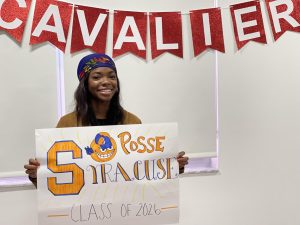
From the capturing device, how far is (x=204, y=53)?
5.34 feet

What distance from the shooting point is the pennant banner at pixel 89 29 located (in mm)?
1465

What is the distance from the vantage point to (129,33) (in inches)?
60.3

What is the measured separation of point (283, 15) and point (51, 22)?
1.16 metres

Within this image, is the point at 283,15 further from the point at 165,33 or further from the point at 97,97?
the point at 97,97

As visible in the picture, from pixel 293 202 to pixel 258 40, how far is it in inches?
36.7

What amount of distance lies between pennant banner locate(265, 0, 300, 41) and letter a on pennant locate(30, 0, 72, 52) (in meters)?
1.02

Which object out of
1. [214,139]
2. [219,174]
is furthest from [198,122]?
[219,174]

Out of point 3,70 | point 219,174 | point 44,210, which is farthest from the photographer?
point 219,174

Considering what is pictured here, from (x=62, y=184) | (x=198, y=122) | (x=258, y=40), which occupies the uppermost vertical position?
(x=258, y=40)

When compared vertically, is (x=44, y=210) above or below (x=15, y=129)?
below

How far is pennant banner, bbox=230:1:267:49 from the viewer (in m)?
1.62

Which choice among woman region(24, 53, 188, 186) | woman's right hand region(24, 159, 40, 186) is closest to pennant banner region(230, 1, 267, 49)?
woman region(24, 53, 188, 186)

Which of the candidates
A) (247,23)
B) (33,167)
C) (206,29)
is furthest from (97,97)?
(247,23)

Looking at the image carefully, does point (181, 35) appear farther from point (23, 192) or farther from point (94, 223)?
point (23, 192)
